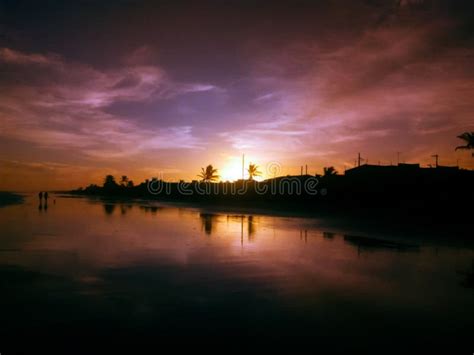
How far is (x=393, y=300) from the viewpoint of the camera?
7.55m

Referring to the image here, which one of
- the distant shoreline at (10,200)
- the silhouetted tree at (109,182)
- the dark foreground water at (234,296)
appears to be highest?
the silhouetted tree at (109,182)

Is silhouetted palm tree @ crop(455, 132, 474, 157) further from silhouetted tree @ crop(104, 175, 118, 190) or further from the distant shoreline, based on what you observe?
silhouetted tree @ crop(104, 175, 118, 190)

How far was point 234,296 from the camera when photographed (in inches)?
299

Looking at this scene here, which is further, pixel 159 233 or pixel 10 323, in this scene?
pixel 159 233

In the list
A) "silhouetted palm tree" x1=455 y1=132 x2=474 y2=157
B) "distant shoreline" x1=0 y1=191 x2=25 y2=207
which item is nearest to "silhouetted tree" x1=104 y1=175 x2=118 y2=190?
"distant shoreline" x1=0 y1=191 x2=25 y2=207

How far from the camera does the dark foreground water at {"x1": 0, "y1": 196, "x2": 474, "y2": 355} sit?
5430 millimetres

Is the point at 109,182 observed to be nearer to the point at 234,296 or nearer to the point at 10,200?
the point at 10,200

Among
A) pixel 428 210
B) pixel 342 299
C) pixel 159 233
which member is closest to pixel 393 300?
pixel 342 299

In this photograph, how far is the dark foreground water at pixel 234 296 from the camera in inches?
214

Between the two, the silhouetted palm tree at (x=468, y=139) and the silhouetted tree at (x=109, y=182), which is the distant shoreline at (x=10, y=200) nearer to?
the silhouetted palm tree at (x=468, y=139)

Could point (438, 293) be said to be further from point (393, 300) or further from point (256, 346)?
point (256, 346)

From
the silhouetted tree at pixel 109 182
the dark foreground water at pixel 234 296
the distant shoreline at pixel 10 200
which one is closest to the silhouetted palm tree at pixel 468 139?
the dark foreground water at pixel 234 296

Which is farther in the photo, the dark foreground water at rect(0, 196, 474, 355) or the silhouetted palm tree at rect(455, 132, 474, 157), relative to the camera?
the silhouetted palm tree at rect(455, 132, 474, 157)

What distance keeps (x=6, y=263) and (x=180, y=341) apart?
860 cm
